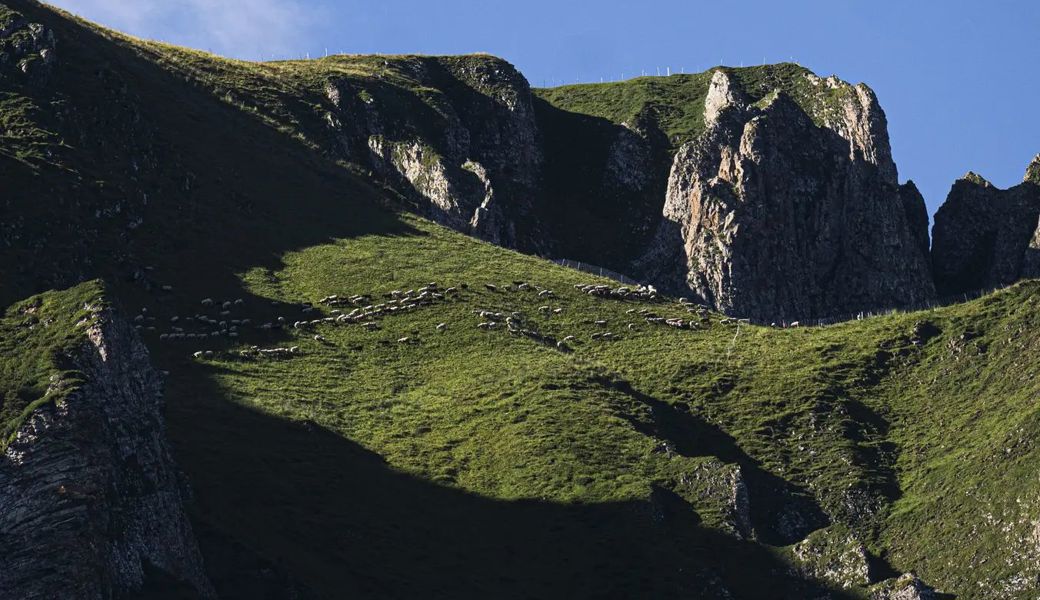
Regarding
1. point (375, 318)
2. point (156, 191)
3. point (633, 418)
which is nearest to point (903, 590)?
point (633, 418)

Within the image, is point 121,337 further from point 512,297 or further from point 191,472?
point 512,297

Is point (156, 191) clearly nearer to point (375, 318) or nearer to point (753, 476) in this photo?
point (375, 318)

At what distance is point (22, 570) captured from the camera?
2933 inches

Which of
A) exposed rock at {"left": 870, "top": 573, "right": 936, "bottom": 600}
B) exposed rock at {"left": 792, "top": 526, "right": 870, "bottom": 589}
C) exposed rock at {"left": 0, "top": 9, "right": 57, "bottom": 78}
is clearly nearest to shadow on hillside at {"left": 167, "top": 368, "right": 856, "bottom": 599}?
exposed rock at {"left": 792, "top": 526, "right": 870, "bottom": 589}

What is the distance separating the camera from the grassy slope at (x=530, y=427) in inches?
4193

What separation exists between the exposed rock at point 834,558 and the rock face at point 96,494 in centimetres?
4283

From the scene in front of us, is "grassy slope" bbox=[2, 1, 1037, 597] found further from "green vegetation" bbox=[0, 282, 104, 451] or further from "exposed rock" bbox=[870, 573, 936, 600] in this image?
"exposed rock" bbox=[870, 573, 936, 600]

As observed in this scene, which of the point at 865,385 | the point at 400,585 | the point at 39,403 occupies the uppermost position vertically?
the point at 865,385

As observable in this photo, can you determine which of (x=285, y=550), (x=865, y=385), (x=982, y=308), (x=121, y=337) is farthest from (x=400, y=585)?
(x=982, y=308)

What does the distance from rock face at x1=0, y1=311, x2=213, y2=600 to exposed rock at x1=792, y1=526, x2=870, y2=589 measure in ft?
141

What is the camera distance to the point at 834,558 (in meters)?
112

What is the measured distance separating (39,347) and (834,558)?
52726mm

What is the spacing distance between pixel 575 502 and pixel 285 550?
22873 mm

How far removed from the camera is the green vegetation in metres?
82.6
